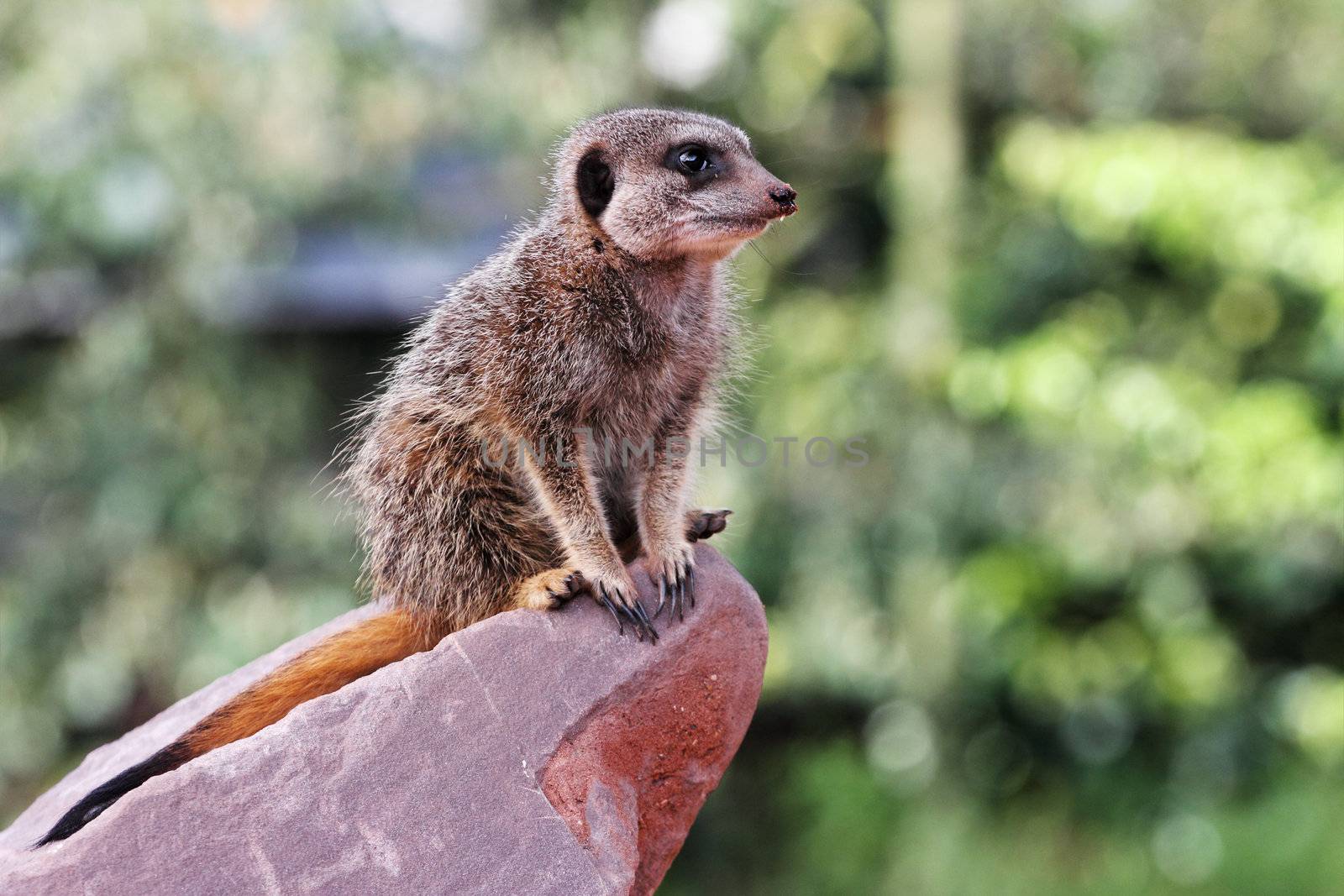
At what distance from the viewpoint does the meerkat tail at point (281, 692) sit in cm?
219

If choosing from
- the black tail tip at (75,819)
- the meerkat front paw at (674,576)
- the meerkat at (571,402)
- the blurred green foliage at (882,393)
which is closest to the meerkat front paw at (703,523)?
the meerkat at (571,402)

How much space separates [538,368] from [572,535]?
353 mm

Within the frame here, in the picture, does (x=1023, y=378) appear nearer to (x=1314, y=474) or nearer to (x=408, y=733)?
(x=1314, y=474)

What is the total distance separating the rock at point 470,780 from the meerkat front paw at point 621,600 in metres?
0.02

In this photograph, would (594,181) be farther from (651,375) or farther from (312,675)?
(312,675)

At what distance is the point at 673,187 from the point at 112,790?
155 cm

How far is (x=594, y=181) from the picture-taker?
8.96 feet

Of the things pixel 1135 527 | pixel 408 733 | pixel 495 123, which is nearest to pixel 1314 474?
pixel 1135 527

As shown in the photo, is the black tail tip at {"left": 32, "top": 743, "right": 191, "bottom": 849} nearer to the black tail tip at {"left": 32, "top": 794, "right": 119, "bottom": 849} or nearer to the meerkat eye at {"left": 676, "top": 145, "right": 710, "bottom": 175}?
the black tail tip at {"left": 32, "top": 794, "right": 119, "bottom": 849}

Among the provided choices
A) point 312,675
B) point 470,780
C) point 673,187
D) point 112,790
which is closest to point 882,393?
point 673,187

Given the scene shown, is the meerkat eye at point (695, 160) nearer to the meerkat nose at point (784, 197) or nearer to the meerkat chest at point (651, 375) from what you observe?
the meerkat nose at point (784, 197)

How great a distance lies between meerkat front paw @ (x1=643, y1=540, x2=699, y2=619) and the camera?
2.44 metres

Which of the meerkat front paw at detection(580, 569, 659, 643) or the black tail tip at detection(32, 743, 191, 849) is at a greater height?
the meerkat front paw at detection(580, 569, 659, 643)

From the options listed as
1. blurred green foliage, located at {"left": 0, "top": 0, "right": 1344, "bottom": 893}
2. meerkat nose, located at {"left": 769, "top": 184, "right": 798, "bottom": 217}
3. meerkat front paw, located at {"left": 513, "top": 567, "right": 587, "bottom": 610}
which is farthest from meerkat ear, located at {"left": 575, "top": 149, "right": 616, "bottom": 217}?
blurred green foliage, located at {"left": 0, "top": 0, "right": 1344, "bottom": 893}
